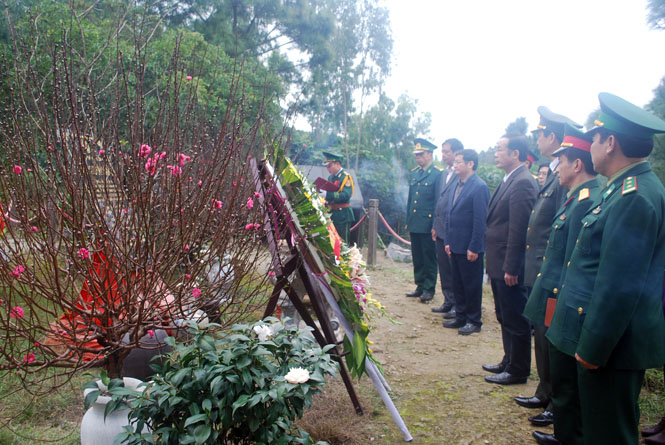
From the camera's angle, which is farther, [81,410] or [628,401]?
[81,410]

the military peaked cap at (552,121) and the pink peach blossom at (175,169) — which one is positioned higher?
the military peaked cap at (552,121)

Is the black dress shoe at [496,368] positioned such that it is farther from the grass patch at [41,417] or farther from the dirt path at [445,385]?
the grass patch at [41,417]

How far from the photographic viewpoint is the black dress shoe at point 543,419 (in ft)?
10.4

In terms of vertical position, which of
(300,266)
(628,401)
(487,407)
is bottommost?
(487,407)

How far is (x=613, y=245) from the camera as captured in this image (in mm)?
2033

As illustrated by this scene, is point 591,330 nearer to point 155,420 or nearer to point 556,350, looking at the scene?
point 556,350

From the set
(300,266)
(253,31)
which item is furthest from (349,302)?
(253,31)

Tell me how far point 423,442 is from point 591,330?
4.69ft

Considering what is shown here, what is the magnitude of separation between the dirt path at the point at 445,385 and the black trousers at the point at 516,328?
18 centimetres

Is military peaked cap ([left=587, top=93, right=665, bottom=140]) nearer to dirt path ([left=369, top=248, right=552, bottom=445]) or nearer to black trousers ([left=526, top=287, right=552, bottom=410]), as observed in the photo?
black trousers ([left=526, top=287, right=552, bottom=410])

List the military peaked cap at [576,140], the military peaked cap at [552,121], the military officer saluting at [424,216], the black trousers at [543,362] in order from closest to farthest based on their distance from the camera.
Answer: the military peaked cap at [576,140] → the black trousers at [543,362] → the military peaked cap at [552,121] → the military officer saluting at [424,216]

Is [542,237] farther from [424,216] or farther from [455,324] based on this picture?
[424,216]

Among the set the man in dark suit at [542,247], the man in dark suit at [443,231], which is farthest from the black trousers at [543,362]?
the man in dark suit at [443,231]

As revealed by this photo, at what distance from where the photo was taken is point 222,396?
1862mm
